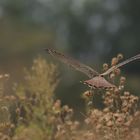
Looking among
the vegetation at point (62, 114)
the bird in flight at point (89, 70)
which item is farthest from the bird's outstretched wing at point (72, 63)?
the vegetation at point (62, 114)

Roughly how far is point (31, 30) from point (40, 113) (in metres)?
30.7

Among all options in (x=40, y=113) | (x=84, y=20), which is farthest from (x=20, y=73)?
Result: (x=40, y=113)

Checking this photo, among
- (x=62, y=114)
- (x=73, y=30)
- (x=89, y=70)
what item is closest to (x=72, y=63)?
(x=89, y=70)

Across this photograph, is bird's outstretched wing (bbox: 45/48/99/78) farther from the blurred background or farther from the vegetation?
the blurred background

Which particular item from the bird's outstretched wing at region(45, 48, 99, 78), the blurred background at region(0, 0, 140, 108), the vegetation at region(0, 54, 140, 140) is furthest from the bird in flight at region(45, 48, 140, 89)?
the blurred background at region(0, 0, 140, 108)

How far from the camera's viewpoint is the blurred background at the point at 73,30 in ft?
120

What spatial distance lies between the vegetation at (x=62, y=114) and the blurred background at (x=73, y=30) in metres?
24.2

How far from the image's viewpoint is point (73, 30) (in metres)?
41.2

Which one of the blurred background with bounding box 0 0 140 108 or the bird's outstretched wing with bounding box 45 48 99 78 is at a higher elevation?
the blurred background with bounding box 0 0 140 108

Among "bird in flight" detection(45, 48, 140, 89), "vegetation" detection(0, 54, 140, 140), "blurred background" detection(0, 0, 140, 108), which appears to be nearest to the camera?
"bird in flight" detection(45, 48, 140, 89)

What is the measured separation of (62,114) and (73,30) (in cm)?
3269

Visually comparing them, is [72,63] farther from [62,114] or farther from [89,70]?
[62,114]

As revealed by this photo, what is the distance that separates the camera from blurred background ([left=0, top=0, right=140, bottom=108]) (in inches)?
1441

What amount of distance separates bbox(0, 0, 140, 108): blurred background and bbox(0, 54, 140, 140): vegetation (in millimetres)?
24237
